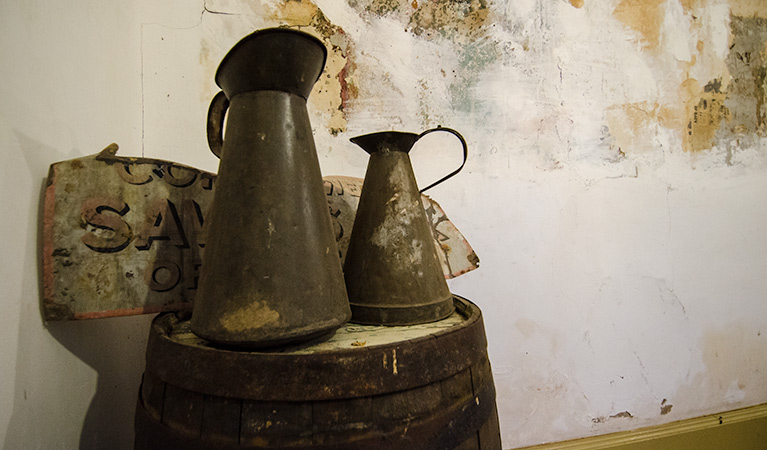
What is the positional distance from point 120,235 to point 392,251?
1.73ft

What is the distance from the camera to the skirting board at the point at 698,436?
1.34 m

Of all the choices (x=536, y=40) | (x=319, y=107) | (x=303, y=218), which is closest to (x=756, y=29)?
(x=536, y=40)

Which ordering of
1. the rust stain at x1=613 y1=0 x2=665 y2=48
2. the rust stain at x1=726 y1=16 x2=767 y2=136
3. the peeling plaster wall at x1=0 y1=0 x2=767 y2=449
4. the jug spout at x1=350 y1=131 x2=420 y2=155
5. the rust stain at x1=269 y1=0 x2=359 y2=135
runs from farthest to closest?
1. the rust stain at x1=726 y1=16 x2=767 y2=136
2. the rust stain at x1=613 y1=0 x2=665 y2=48
3. the rust stain at x1=269 y1=0 x2=359 y2=135
4. the peeling plaster wall at x1=0 y1=0 x2=767 y2=449
5. the jug spout at x1=350 y1=131 x2=420 y2=155

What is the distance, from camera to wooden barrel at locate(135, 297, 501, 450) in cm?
46

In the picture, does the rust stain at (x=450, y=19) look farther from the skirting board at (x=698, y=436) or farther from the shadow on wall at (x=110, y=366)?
the skirting board at (x=698, y=436)

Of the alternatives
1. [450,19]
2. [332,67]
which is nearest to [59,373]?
[332,67]

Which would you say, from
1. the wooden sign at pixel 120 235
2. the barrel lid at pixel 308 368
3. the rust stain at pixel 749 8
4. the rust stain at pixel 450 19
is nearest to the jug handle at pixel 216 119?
the wooden sign at pixel 120 235

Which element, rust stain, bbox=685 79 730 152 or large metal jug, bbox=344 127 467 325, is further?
rust stain, bbox=685 79 730 152

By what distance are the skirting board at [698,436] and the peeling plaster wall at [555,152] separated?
4cm

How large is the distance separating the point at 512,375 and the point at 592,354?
0.33m

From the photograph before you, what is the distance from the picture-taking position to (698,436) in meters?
1.45

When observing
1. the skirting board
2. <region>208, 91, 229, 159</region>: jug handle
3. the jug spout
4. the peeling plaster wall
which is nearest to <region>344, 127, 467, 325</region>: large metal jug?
the jug spout

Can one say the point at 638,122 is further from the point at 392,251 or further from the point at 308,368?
the point at 308,368

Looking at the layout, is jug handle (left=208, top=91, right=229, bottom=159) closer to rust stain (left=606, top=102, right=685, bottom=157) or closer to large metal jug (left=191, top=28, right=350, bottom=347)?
large metal jug (left=191, top=28, right=350, bottom=347)
